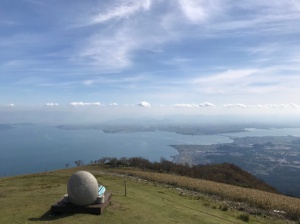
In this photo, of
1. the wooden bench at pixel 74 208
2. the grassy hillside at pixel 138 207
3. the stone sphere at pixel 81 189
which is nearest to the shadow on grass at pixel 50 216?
the grassy hillside at pixel 138 207

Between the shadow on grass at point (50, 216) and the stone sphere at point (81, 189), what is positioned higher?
the stone sphere at point (81, 189)

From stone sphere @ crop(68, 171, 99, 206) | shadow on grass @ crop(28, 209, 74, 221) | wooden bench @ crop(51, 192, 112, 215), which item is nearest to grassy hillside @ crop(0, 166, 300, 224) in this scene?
shadow on grass @ crop(28, 209, 74, 221)

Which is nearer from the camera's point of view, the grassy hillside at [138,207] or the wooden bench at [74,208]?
the grassy hillside at [138,207]

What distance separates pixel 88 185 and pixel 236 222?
10.2 metres

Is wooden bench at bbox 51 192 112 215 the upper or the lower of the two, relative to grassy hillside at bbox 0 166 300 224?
upper

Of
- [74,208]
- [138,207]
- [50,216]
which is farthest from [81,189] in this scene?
[138,207]

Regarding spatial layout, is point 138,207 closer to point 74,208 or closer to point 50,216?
point 74,208

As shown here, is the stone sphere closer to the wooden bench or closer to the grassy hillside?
the wooden bench

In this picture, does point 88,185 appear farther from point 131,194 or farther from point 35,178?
point 35,178

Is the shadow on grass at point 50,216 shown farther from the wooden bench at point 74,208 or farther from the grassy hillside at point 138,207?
the wooden bench at point 74,208

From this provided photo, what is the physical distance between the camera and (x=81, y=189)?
63.0 ft

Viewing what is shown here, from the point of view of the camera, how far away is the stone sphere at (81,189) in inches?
756

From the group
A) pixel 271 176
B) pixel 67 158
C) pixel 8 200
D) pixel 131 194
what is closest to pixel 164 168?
pixel 131 194

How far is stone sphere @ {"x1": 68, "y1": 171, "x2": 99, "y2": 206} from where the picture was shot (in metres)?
19.2
